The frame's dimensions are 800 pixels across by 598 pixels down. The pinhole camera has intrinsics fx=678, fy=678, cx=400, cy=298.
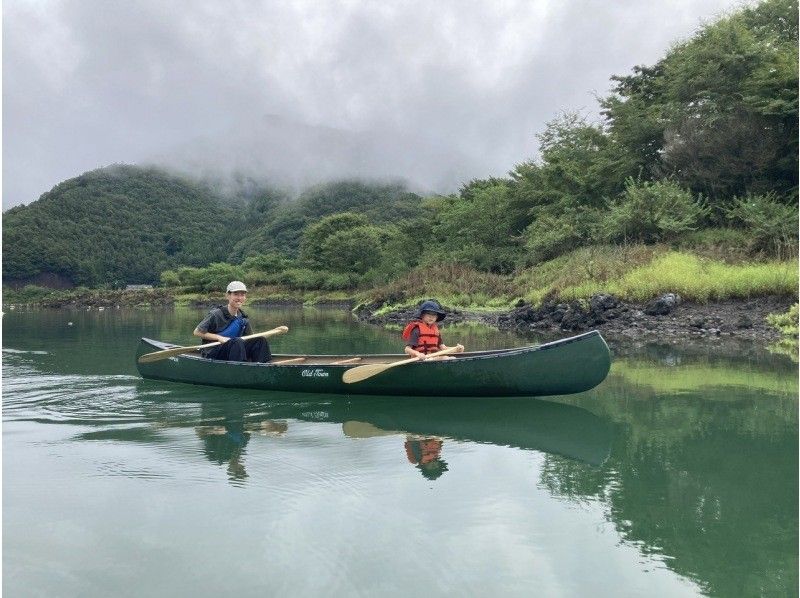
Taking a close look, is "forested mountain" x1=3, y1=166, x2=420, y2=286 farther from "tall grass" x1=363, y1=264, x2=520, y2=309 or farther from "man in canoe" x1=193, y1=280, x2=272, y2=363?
"man in canoe" x1=193, y1=280, x2=272, y2=363

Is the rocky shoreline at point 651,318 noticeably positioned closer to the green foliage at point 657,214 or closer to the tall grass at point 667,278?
the tall grass at point 667,278

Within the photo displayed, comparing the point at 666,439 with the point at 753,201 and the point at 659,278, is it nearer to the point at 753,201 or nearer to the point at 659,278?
the point at 659,278

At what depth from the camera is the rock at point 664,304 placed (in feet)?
54.7

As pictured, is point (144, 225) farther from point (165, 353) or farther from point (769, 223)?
point (165, 353)

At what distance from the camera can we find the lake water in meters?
3.70

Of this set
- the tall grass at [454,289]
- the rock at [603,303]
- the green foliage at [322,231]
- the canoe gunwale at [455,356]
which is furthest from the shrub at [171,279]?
the canoe gunwale at [455,356]

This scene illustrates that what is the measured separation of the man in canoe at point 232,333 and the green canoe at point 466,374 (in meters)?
0.27

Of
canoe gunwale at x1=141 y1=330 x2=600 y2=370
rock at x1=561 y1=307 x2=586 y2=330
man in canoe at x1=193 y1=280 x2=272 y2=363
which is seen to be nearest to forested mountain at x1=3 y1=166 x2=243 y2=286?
rock at x1=561 y1=307 x2=586 y2=330

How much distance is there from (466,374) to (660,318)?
1027cm

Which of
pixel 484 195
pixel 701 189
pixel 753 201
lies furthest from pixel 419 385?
pixel 484 195

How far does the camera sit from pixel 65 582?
12.1 feet

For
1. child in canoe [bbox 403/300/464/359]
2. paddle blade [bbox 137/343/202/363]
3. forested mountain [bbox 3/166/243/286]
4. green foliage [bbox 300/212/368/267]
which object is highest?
forested mountain [bbox 3/166/243/286]

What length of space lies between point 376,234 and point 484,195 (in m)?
28.3

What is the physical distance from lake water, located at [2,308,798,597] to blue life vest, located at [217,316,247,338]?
0.83 meters
